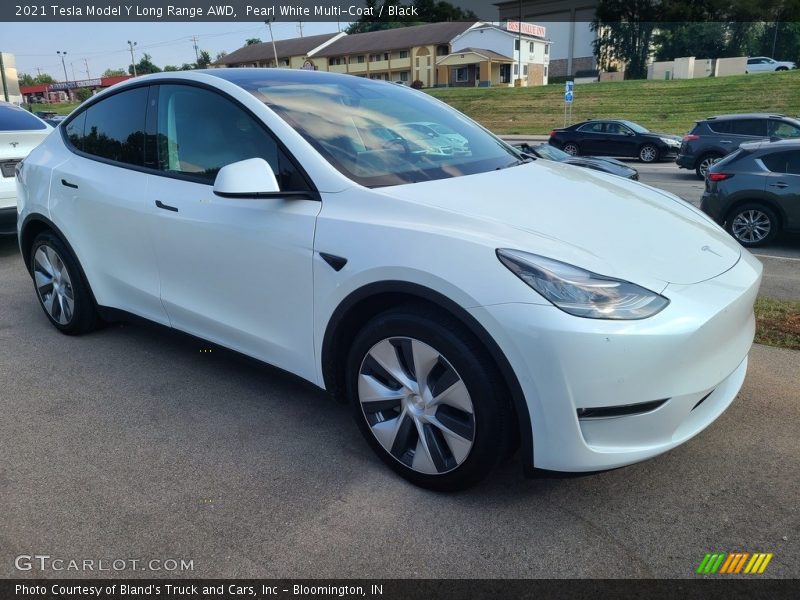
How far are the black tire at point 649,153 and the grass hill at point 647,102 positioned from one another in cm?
782

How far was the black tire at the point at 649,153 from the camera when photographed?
21.3m

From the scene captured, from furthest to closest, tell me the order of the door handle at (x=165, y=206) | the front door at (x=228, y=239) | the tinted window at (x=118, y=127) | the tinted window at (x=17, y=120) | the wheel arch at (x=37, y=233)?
1. the tinted window at (x=17, y=120)
2. the wheel arch at (x=37, y=233)
3. the tinted window at (x=118, y=127)
4. the door handle at (x=165, y=206)
5. the front door at (x=228, y=239)

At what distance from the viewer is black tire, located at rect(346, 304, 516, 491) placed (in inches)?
93.4

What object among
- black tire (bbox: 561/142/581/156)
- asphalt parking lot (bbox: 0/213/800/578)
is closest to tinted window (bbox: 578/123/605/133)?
black tire (bbox: 561/142/581/156)

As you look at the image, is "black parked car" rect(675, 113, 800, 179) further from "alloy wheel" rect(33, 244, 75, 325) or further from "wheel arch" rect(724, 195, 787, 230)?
"alloy wheel" rect(33, 244, 75, 325)

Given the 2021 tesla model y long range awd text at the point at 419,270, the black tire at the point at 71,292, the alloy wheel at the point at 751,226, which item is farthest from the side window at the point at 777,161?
the black tire at the point at 71,292

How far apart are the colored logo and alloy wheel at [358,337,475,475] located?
927 millimetres

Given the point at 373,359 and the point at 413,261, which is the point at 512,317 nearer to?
the point at 413,261

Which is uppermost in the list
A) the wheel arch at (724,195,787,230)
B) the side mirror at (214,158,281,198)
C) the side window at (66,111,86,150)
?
the side window at (66,111,86,150)

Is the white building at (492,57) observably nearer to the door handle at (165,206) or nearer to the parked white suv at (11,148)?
the parked white suv at (11,148)

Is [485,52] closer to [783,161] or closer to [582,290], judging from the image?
[783,161]

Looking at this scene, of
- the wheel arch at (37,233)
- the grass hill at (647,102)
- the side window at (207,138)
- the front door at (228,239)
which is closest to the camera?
the front door at (228,239)

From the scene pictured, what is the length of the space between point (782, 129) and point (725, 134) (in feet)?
4.12

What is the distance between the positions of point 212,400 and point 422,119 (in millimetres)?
1962
